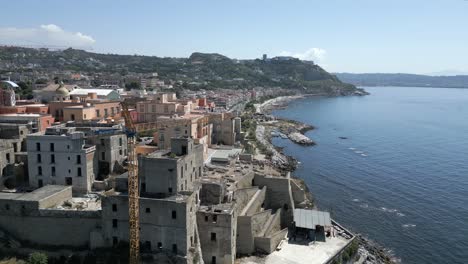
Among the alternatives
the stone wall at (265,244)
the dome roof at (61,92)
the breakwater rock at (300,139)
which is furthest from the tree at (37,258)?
the breakwater rock at (300,139)

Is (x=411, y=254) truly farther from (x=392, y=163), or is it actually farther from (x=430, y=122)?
(x=430, y=122)

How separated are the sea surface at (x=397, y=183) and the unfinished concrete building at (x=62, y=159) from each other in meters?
33.3

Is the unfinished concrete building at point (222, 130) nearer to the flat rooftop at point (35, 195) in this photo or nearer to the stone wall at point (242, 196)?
the stone wall at point (242, 196)

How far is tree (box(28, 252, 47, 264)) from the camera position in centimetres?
3548

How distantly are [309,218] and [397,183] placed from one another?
106 ft

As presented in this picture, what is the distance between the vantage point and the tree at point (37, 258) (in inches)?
1397

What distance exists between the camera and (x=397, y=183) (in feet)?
243

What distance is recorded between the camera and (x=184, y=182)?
38469 millimetres

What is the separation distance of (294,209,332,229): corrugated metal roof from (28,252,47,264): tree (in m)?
25.4

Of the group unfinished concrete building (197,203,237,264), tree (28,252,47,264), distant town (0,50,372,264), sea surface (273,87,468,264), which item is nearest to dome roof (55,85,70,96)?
distant town (0,50,372,264)

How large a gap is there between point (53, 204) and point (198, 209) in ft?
43.1

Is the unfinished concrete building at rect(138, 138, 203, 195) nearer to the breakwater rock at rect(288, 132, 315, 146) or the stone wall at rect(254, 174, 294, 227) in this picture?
the stone wall at rect(254, 174, 294, 227)

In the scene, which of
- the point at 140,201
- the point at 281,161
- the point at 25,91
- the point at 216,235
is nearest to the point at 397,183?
the point at 281,161

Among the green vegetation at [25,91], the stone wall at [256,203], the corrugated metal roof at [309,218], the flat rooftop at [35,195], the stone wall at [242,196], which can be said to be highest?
the green vegetation at [25,91]
